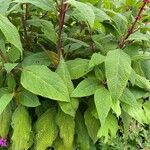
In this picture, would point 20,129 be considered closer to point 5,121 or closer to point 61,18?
point 5,121

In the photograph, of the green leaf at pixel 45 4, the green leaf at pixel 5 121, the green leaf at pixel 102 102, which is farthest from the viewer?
the green leaf at pixel 5 121

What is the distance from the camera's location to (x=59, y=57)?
1.69 m

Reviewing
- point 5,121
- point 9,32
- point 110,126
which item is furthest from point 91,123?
point 9,32

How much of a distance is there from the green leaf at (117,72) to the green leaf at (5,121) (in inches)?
18.3

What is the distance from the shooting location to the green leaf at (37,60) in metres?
1.72

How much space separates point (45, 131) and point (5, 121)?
169 mm

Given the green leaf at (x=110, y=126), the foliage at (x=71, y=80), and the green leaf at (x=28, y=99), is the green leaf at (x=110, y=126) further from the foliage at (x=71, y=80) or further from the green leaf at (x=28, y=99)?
the green leaf at (x=28, y=99)

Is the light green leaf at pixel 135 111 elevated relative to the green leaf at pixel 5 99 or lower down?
lower down

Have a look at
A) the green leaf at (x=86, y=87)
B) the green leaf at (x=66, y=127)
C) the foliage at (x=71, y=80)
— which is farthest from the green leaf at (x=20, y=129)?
the green leaf at (x=86, y=87)

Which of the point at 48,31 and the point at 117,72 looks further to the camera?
the point at 48,31

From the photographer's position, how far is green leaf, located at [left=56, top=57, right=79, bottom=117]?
153 centimetres

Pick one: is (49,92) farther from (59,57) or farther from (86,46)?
(86,46)

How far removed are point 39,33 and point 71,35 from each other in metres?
0.17

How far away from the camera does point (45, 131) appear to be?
1648mm
